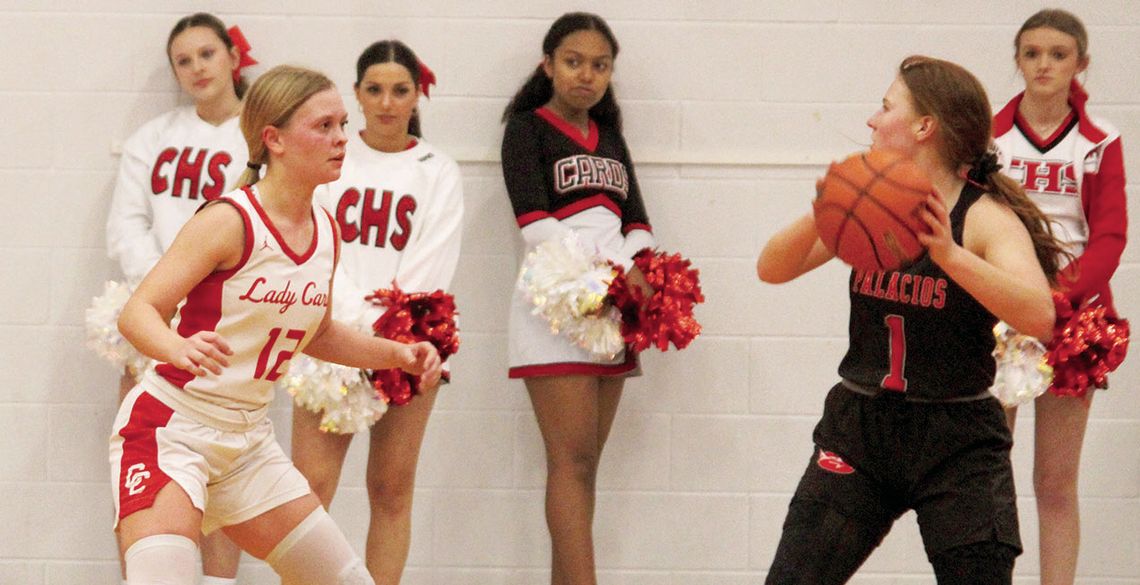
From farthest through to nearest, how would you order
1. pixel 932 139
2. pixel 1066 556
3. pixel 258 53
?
pixel 258 53 → pixel 1066 556 → pixel 932 139

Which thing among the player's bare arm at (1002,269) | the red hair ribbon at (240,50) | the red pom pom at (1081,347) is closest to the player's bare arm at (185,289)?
the player's bare arm at (1002,269)

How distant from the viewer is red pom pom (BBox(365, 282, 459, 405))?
4.47 meters

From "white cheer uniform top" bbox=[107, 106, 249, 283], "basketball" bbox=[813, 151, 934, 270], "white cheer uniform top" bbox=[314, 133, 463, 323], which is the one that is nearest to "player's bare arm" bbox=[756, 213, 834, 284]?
"basketball" bbox=[813, 151, 934, 270]

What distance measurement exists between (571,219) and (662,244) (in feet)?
2.02

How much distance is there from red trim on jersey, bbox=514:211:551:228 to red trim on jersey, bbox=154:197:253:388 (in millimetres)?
1729

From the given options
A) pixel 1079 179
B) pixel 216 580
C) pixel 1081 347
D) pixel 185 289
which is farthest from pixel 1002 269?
pixel 216 580

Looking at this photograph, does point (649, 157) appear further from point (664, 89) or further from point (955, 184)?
point (955, 184)

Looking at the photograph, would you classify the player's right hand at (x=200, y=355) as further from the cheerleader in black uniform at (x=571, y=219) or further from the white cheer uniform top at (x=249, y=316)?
the cheerleader in black uniform at (x=571, y=219)

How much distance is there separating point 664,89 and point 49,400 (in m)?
2.81

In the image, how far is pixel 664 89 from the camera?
17.8ft

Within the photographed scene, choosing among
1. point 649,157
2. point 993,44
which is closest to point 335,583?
point 649,157

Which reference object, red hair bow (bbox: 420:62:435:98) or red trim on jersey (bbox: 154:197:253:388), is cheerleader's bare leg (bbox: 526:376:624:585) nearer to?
red hair bow (bbox: 420:62:435:98)

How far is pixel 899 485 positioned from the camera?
10.3 ft

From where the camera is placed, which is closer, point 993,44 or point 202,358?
point 202,358
